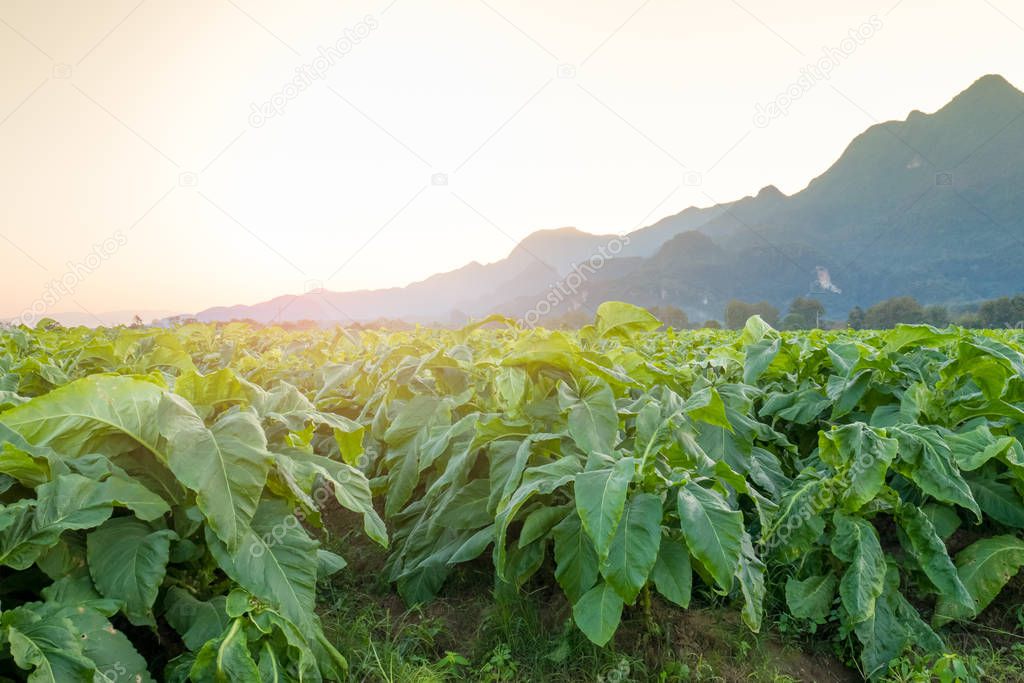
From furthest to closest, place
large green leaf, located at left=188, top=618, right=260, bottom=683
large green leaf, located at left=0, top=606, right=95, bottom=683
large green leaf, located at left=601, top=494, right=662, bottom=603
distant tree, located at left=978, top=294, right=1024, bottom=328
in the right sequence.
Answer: distant tree, located at left=978, top=294, right=1024, bottom=328, large green leaf, located at left=601, top=494, right=662, bottom=603, large green leaf, located at left=188, top=618, right=260, bottom=683, large green leaf, located at left=0, top=606, right=95, bottom=683

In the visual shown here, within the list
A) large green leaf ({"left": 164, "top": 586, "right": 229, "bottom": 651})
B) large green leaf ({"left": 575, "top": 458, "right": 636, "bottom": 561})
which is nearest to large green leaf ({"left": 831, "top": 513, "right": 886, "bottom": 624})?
large green leaf ({"left": 575, "top": 458, "right": 636, "bottom": 561})

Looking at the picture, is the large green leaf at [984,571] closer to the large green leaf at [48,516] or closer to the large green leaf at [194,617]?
the large green leaf at [194,617]

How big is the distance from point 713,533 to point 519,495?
0.63 metres

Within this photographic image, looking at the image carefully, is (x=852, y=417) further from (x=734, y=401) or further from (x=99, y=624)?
(x=99, y=624)

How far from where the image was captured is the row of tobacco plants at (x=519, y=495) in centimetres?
185

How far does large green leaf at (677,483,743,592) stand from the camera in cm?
191

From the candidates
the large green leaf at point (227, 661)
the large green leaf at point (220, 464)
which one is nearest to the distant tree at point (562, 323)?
the large green leaf at point (220, 464)

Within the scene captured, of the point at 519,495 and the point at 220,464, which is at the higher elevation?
the point at 220,464

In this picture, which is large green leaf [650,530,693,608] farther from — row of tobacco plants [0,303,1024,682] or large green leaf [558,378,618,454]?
large green leaf [558,378,618,454]

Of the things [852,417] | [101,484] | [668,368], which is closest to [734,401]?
[668,368]

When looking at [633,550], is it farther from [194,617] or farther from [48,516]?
[48,516]

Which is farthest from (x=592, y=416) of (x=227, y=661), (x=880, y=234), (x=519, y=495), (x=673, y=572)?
(x=880, y=234)

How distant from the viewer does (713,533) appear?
1948 millimetres

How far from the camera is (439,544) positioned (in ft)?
9.91
